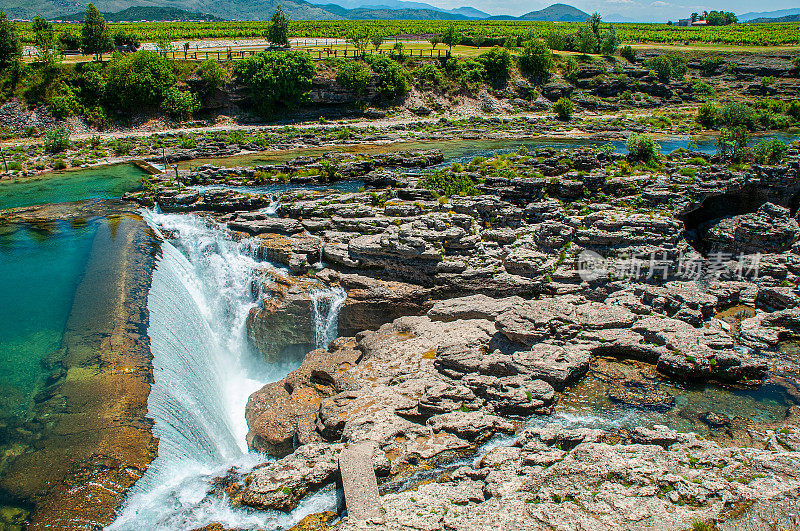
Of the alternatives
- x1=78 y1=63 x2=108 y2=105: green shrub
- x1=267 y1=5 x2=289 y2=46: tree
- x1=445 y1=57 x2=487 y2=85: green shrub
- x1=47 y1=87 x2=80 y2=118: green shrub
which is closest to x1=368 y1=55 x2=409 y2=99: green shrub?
x1=445 y1=57 x2=487 y2=85: green shrub

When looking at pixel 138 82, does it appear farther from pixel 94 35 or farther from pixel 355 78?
pixel 355 78

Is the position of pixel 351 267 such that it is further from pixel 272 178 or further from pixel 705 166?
pixel 705 166

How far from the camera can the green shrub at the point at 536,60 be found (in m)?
89.6

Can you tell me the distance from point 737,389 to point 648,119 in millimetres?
66017

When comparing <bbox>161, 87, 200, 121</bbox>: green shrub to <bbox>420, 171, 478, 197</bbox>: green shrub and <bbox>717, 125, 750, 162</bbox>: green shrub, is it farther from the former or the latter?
<bbox>717, 125, 750, 162</bbox>: green shrub

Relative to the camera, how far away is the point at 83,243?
25734 millimetres

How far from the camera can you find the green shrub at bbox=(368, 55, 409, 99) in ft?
250

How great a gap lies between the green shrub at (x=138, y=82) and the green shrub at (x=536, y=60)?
60.2m

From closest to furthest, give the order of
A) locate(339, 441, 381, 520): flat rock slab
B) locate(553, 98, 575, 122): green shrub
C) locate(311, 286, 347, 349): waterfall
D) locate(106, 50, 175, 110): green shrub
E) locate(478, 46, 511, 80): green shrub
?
1. locate(339, 441, 381, 520): flat rock slab
2. locate(311, 286, 347, 349): waterfall
3. locate(106, 50, 175, 110): green shrub
4. locate(553, 98, 575, 122): green shrub
5. locate(478, 46, 511, 80): green shrub

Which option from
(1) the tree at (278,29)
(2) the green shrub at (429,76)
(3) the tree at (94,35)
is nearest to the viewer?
→ (3) the tree at (94,35)

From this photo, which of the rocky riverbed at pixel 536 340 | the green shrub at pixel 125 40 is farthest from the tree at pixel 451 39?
the rocky riverbed at pixel 536 340

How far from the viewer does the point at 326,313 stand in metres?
23.3

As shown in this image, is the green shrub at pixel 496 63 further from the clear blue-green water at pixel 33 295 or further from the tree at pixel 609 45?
the clear blue-green water at pixel 33 295

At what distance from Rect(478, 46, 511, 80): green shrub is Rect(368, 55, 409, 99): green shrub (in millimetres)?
16934
